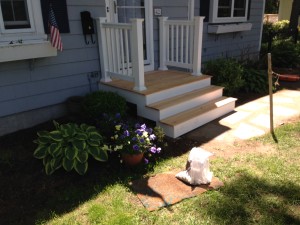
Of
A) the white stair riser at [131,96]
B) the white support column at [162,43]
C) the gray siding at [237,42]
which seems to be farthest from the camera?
the gray siding at [237,42]

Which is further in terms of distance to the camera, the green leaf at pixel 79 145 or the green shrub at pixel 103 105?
the green shrub at pixel 103 105

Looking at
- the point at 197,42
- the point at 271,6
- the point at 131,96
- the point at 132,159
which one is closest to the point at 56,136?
the point at 132,159

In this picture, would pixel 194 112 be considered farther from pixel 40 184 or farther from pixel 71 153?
pixel 40 184

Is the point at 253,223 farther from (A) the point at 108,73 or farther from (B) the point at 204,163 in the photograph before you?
A: (A) the point at 108,73

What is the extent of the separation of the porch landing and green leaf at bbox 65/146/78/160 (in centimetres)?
127

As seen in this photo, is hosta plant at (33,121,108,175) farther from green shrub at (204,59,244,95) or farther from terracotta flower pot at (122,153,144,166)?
green shrub at (204,59,244,95)

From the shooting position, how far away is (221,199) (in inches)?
96.9

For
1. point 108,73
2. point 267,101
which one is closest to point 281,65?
point 267,101

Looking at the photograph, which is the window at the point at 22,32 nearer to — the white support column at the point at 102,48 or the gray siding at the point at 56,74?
the gray siding at the point at 56,74

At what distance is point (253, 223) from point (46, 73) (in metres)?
3.03

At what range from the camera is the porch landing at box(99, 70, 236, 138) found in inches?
146

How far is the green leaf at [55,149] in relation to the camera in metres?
2.79

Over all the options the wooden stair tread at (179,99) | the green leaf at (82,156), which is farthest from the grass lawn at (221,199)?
the wooden stair tread at (179,99)

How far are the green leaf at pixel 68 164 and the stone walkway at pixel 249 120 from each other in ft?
5.34
